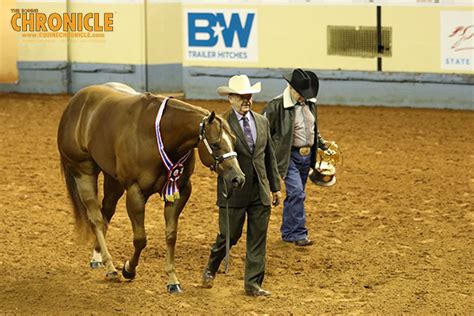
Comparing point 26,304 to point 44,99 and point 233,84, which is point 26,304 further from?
point 44,99

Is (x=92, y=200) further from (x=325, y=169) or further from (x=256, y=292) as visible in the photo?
(x=325, y=169)

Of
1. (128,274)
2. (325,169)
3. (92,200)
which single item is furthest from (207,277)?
(325,169)

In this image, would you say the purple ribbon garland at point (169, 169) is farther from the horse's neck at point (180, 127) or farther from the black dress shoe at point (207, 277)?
the black dress shoe at point (207, 277)

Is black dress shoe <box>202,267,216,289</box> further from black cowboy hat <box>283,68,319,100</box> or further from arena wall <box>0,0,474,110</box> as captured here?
arena wall <box>0,0,474,110</box>

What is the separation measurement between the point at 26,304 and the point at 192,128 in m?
2.01

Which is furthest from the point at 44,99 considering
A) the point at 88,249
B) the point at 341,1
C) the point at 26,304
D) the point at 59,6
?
the point at 26,304

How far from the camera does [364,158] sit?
49.9 feet

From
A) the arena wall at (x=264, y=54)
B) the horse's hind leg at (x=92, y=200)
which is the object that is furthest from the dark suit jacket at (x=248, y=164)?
the arena wall at (x=264, y=54)

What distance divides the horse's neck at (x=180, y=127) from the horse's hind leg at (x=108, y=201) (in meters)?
1.31

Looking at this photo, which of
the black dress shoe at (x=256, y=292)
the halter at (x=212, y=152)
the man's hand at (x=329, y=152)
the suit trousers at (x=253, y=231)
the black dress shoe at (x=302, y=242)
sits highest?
the halter at (x=212, y=152)

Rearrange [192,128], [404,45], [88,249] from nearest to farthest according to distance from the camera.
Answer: [192,128] < [88,249] < [404,45]

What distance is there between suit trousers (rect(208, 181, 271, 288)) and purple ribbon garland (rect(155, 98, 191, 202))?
431 millimetres

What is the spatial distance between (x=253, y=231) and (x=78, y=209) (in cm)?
189

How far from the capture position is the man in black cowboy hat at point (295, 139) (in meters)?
10.8
